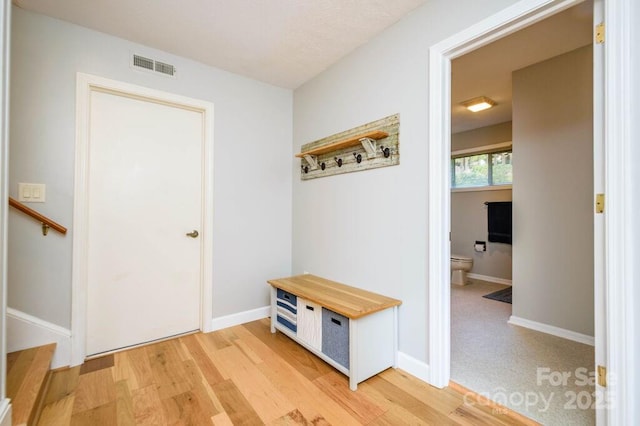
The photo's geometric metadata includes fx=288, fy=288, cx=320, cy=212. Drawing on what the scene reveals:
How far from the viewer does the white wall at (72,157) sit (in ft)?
6.36

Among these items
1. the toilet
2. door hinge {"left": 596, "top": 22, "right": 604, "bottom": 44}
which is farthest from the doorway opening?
the toilet

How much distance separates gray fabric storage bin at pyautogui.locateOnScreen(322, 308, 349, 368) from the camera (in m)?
1.86

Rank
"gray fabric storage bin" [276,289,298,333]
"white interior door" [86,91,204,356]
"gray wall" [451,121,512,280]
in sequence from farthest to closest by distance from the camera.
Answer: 1. "gray wall" [451,121,512,280]
2. "gray fabric storage bin" [276,289,298,333]
3. "white interior door" [86,91,204,356]

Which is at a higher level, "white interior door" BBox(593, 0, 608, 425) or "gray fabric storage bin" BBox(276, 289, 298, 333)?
"white interior door" BBox(593, 0, 608, 425)

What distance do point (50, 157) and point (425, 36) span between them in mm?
2691

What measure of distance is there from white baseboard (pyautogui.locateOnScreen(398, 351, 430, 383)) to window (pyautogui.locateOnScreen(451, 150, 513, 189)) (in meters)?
3.62

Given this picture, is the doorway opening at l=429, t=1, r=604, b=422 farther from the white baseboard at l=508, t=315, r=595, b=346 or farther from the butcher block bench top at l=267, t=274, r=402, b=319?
the white baseboard at l=508, t=315, r=595, b=346

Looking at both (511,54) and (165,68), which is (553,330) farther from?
(165,68)

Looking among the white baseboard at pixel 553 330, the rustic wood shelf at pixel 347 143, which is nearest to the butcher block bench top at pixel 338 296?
the rustic wood shelf at pixel 347 143

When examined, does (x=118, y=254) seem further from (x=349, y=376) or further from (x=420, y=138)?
(x=420, y=138)

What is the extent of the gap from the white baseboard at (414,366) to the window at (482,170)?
362 cm

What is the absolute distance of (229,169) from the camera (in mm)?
2787

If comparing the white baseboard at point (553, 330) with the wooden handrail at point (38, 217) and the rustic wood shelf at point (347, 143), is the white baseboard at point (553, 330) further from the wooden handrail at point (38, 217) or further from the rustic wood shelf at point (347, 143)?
the wooden handrail at point (38, 217)

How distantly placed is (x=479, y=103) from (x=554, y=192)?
1559mm
